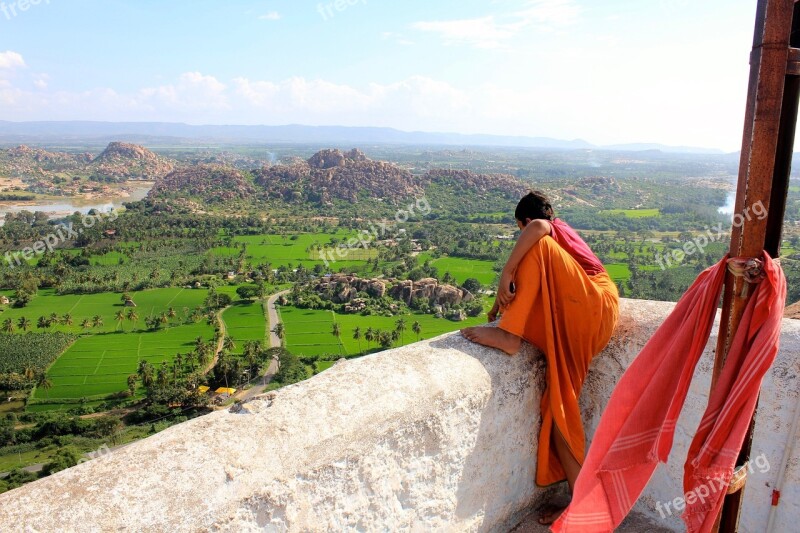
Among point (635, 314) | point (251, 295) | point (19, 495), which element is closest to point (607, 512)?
point (635, 314)

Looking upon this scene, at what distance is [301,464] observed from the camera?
1.58 m

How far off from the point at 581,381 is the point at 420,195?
78.3 m

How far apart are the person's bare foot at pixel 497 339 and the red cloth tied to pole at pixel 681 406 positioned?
0.59 m

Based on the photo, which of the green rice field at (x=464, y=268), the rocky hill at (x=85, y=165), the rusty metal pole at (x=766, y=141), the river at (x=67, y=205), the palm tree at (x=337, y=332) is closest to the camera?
the rusty metal pole at (x=766, y=141)

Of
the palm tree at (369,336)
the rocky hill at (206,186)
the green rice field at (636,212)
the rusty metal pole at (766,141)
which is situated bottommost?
the palm tree at (369,336)

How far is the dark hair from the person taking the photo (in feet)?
8.22

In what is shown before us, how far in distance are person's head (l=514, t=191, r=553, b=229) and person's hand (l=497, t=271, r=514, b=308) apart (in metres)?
0.30

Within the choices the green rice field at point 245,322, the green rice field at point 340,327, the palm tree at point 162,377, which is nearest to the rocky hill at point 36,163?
the green rice field at point 245,322

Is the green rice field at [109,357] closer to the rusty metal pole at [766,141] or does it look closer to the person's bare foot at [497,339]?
the person's bare foot at [497,339]

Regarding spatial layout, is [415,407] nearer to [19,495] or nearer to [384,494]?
[384,494]

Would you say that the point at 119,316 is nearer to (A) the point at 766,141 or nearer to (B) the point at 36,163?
(A) the point at 766,141

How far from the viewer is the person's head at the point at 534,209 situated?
2508 mm

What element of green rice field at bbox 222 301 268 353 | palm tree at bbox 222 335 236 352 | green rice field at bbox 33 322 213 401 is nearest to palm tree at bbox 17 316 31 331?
green rice field at bbox 33 322 213 401

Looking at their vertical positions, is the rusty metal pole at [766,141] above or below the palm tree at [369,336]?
above
